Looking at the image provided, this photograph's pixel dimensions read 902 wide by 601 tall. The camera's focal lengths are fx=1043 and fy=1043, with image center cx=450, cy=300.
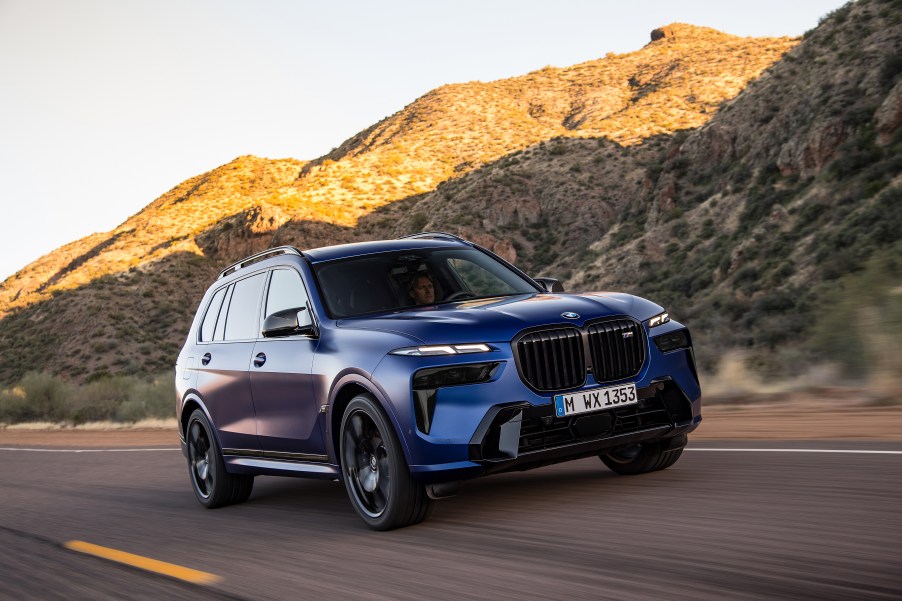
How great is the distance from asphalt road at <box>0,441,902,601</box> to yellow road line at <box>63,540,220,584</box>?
0.07m

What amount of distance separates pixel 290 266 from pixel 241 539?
2.05 metres

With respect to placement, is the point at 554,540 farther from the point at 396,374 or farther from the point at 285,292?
the point at 285,292

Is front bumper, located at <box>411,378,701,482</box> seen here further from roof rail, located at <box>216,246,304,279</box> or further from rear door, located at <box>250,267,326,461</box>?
roof rail, located at <box>216,246,304,279</box>

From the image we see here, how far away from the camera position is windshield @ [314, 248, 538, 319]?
7.40 m

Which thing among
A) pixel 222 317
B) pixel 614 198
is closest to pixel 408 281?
pixel 222 317

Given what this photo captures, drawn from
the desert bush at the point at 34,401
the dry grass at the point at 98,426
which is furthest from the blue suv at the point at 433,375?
the desert bush at the point at 34,401

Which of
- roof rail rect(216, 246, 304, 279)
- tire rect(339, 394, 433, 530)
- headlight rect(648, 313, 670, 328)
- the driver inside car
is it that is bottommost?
tire rect(339, 394, 433, 530)

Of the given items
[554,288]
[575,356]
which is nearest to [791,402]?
[554,288]

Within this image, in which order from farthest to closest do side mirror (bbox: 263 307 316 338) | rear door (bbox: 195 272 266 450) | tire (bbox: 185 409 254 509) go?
1. tire (bbox: 185 409 254 509)
2. rear door (bbox: 195 272 266 450)
3. side mirror (bbox: 263 307 316 338)

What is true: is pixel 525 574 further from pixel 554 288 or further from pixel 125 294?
pixel 125 294

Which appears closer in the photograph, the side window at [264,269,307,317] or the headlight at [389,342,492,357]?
the headlight at [389,342,492,357]

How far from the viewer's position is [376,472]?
6.43 m

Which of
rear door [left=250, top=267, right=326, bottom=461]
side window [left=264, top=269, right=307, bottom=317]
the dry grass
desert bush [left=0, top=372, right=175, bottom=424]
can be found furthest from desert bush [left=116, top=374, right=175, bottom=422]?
rear door [left=250, top=267, right=326, bottom=461]

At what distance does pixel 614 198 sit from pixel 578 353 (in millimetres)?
57168
